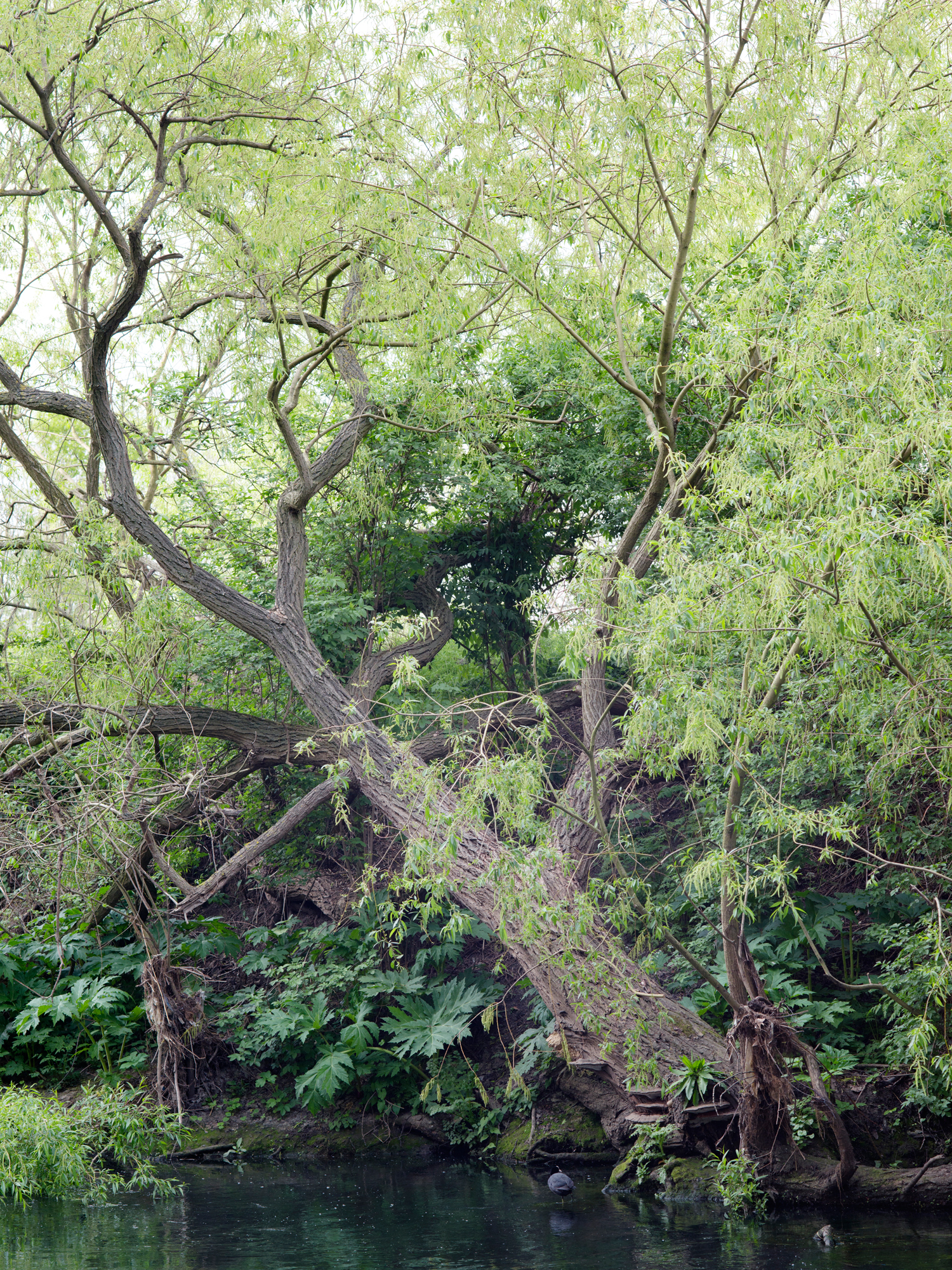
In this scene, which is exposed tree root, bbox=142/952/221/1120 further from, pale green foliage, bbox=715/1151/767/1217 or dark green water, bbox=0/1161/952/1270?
pale green foliage, bbox=715/1151/767/1217

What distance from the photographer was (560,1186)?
7.95m

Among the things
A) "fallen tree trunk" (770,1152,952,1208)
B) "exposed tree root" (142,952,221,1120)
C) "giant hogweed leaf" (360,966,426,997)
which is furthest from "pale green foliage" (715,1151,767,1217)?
"exposed tree root" (142,952,221,1120)

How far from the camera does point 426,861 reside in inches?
261

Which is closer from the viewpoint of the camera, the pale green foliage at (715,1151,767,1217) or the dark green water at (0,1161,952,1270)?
the dark green water at (0,1161,952,1270)

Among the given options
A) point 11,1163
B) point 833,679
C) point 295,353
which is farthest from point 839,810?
point 295,353

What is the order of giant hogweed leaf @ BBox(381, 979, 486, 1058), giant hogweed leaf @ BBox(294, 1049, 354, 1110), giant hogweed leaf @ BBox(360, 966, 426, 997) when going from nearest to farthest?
giant hogweed leaf @ BBox(294, 1049, 354, 1110), giant hogweed leaf @ BBox(381, 979, 486, 1058), giant hogweed leaf @ BBox(360, 966, 426, 997)

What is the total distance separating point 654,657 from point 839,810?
165cm

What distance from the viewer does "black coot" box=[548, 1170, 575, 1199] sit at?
794 centimetres

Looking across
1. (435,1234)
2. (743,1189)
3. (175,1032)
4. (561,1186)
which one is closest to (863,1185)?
(743,1189)

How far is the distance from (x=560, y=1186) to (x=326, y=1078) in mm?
2428

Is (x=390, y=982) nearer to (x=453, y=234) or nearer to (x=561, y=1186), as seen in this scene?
(x=561, y=1186)

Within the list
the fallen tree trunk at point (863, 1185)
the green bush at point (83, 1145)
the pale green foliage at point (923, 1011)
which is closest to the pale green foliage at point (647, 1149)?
the fallen tree trunk at point (863, 1185)

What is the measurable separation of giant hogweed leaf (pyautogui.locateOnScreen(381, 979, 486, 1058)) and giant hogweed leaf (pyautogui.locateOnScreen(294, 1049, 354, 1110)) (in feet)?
1.54

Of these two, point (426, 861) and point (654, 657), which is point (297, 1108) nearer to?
point (426, 861)
